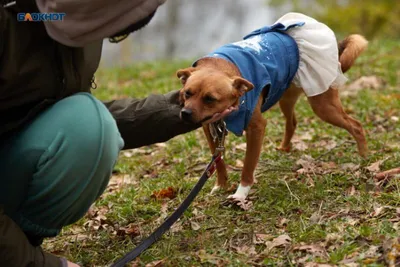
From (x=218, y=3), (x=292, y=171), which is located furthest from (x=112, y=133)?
(x=218, y=3)

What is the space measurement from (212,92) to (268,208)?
2.56ft

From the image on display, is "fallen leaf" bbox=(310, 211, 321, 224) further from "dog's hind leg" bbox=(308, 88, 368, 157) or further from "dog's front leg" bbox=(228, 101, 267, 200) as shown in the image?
"dog's hind leg" bbox=(308, 88, 368, 157)

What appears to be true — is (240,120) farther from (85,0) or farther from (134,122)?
(85,0)

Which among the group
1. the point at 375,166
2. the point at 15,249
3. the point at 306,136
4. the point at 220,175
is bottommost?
the point at 306,136

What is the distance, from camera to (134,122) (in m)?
3.33

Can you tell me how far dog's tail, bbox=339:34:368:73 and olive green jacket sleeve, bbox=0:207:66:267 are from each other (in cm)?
283

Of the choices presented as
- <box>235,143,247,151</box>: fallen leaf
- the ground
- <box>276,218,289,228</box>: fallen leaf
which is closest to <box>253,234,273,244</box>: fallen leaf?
the ground

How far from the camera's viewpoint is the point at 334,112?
4359 millimetres

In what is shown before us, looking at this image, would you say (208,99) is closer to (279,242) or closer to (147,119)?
(147,119)

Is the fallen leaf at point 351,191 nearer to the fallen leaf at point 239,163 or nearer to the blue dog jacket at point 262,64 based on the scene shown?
the blue dog jacket at point 262,64

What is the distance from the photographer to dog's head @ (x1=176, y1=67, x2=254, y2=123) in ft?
11.6

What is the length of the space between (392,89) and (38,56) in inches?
193

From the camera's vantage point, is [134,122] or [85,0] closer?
[85,0]

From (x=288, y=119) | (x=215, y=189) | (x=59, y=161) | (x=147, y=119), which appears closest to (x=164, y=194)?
(x=215, y=189)
